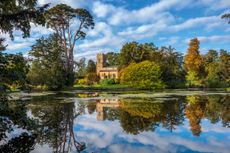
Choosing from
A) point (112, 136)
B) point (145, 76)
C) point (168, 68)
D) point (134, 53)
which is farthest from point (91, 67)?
point (112, 136)

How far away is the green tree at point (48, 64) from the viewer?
40.1 metres

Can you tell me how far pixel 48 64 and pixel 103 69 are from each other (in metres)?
42.3

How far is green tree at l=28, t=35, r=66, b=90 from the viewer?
40.1 meters

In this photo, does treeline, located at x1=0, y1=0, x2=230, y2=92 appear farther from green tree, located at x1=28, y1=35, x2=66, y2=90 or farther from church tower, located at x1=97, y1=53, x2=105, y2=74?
church tower, located at x1=97, y1=53, x2=105, y2=74

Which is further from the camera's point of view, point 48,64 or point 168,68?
point 168,68

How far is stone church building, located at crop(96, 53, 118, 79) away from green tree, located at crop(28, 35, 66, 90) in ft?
116

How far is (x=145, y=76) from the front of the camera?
1895 inches

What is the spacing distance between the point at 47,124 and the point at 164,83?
42.1m

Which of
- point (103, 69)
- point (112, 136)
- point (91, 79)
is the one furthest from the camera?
point (103, 69)

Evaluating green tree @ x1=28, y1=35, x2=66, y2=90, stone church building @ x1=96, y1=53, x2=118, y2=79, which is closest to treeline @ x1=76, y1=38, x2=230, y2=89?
green tree @ x1=28, y1=35, x2=66, y2=90

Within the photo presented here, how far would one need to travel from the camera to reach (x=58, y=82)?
41406 millimetres

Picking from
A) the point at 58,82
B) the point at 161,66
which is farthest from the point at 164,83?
the point at 58,82

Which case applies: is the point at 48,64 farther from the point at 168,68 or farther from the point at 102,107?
the point at 102,107

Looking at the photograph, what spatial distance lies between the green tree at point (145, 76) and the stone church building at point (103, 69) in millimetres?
31252
